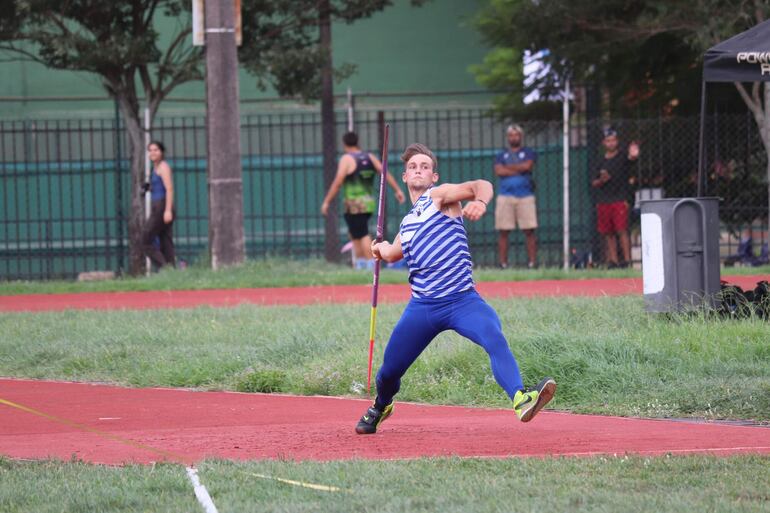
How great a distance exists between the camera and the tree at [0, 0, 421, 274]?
20.2 m

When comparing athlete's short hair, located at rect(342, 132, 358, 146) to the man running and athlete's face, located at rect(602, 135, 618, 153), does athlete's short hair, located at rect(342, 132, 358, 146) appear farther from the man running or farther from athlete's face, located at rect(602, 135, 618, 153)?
athlete's face, located at rect(602, 135, 618, 153)

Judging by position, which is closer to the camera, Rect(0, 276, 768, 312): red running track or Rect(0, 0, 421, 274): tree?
Rect(0, 276, 768, 312): red running track

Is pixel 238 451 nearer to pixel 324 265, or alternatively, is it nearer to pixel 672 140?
pixel 324 265

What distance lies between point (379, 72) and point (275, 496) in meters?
29.3

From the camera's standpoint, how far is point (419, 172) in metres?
7.70

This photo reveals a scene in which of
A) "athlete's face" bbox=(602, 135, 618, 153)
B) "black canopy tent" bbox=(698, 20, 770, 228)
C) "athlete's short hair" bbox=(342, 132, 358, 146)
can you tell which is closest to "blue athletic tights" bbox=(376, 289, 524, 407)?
"black canopy tent" bbox=(698, 20, 770, 228)

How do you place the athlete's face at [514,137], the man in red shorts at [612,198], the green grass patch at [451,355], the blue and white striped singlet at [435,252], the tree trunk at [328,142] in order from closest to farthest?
the blue and white striped singlet at [435,252]
the green grass patch at [451,355]
the athlete's face at [514,137]
the man in red shorts at [612,198]
the tree trunk at [328,142]

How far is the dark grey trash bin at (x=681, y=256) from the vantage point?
36.8 ft

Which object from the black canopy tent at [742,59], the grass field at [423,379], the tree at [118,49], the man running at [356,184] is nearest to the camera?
the grass field at [423,379]

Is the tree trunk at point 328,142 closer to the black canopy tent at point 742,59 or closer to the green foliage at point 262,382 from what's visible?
the black canopy tent at point 742,59

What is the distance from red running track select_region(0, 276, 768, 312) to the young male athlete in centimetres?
681

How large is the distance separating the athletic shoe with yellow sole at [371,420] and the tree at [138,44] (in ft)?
44.1

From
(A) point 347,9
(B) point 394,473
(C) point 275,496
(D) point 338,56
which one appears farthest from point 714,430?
(D) point 338,56

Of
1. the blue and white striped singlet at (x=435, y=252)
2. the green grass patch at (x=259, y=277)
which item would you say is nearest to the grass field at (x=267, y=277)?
the green grass patch at (x=259, y=277)
